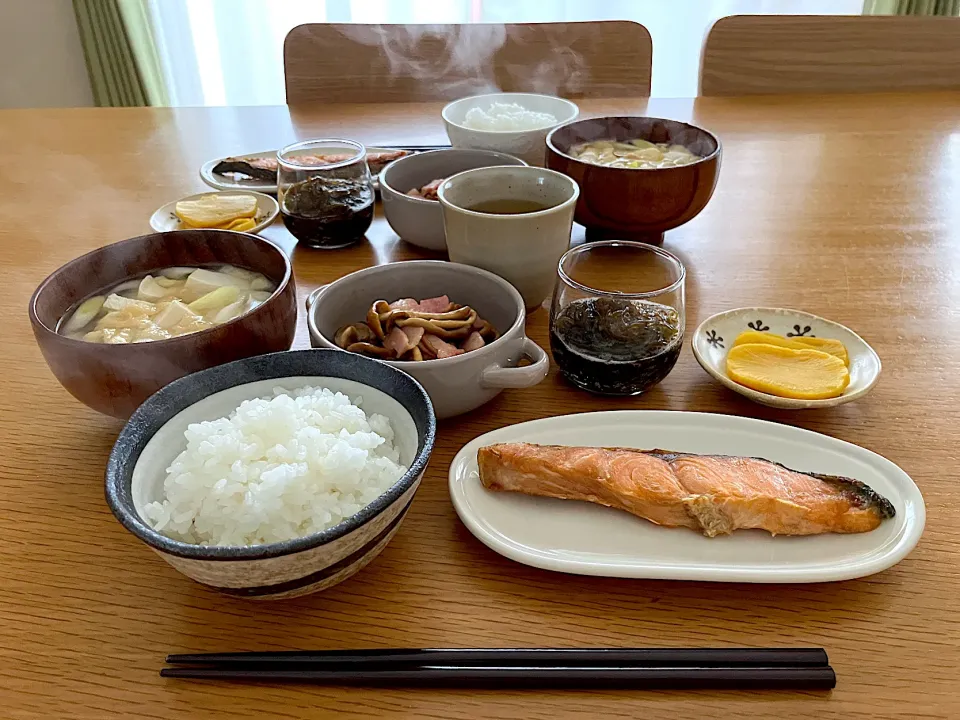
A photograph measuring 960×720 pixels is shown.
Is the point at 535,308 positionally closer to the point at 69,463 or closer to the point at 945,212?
the point at 69,463

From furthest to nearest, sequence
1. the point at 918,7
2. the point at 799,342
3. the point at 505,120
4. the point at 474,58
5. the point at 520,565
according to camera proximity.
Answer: the point at 918,7
the point at 474,58
the point at 505,120
the point at 799,342
the point at 520,565

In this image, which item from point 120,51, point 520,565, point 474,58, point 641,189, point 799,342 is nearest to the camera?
point 520,565

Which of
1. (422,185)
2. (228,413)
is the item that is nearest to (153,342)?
(228,413)

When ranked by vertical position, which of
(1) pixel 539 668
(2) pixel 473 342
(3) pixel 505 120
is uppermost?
(3) pixel 505 120

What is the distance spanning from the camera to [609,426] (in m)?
0.87

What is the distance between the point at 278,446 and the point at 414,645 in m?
0.23

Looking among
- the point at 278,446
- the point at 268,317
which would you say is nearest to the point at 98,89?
the point at 268,317

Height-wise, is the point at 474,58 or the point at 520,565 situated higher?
the point at 474,58

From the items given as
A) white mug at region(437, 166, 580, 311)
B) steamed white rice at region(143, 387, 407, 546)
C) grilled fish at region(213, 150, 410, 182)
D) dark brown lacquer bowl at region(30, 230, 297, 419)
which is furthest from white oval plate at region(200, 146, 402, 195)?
steamed white rice at region(143, 387, 407, 546)

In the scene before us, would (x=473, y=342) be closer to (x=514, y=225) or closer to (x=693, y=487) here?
(x=514, y=225)

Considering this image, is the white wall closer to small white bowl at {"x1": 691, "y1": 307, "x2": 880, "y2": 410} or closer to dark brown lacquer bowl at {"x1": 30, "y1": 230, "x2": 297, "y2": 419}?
dark brown lacquer bowl at {"x1": 30, "y1": 230, "x2": 297, "y2": 419}

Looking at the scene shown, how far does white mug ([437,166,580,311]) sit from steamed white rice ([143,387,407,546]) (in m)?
0.43

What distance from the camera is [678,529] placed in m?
0.74

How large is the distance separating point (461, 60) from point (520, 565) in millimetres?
1855
